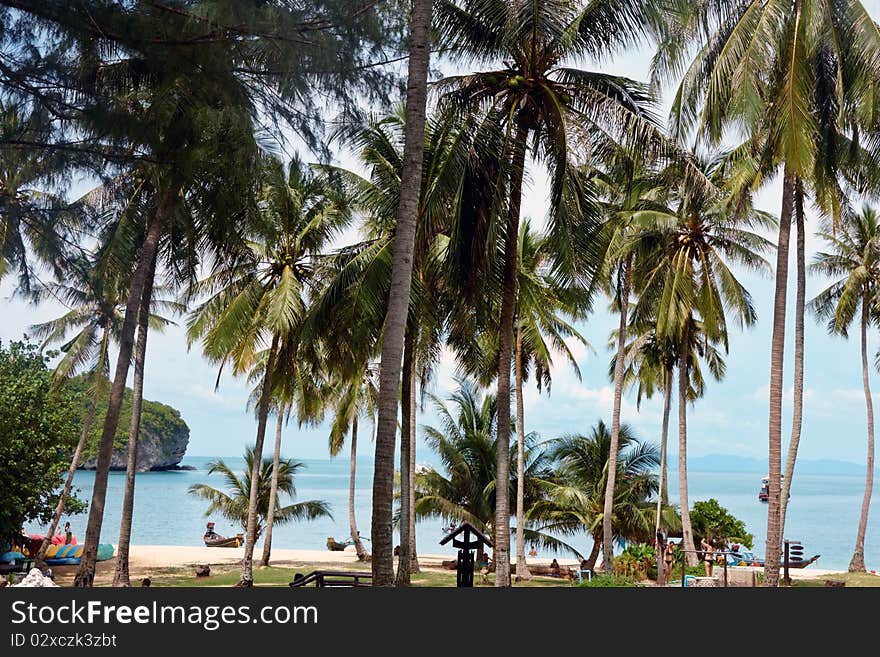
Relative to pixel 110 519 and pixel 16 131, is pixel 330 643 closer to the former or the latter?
pixel 16 131

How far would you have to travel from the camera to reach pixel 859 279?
26.9 m

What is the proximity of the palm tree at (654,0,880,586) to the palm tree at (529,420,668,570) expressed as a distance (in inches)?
438

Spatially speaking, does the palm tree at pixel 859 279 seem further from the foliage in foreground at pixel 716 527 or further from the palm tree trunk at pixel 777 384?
the palm tree trunk at pixel 777 384

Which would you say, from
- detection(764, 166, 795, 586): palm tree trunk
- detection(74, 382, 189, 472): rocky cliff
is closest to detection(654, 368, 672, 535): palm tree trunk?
detection(764, 166, 795, 586): palm tree trunk

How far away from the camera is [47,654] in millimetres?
6457

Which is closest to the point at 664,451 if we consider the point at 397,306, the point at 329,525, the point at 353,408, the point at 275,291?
the point at 353,408

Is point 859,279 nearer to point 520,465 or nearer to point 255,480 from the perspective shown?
point 520,465

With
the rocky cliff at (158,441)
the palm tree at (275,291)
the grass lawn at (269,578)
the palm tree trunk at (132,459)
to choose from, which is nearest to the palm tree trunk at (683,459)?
the grass lawn at (269,578)

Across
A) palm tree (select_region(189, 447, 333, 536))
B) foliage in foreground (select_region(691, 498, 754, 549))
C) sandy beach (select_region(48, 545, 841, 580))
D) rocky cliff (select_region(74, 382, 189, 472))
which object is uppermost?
rocky cliff (select_region(74, 382, 189, 472))

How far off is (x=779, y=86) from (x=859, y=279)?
14.1m

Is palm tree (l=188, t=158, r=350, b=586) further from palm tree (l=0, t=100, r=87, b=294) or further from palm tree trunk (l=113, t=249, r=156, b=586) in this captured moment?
palm tree (l=0, t=100, r=87, b=294)

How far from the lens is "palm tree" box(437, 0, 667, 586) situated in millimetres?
13484

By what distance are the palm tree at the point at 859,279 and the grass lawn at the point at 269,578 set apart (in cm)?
1182

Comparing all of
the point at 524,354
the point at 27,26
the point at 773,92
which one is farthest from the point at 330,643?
the point at 524,354
